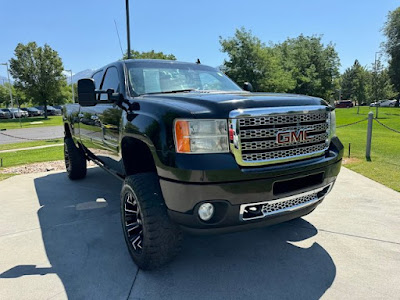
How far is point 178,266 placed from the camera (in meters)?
2.75

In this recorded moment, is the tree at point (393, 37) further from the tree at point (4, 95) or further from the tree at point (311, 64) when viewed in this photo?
the tree at point (4, 95)

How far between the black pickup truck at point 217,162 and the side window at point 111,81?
505 mm

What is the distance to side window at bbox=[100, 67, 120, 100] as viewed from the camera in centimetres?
360

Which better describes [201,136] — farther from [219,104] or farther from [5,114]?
[5,114]

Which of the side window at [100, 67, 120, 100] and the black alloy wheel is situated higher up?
the side window at [100, 67, 120, 100]

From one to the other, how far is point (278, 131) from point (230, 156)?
1.50 feet

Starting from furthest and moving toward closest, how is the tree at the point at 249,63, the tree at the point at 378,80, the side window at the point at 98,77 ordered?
1. the tree at the point at 378,80
2. the tree at the point at 249,63
3. the side window at the point at 98,77

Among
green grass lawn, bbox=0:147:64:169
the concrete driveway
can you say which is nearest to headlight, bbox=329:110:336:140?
the concrete driveway

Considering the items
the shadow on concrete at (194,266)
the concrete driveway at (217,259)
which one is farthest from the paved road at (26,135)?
the shadow on concrete at (194,266)

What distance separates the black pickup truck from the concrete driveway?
315mm

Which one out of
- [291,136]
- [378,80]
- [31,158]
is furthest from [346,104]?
[291,136]

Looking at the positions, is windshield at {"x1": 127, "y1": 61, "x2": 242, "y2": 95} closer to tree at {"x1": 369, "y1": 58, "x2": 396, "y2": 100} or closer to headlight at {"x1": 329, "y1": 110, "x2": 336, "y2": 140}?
headlight at {"x1": 329, "y1": 110, "x2": 336, "y2": 140}

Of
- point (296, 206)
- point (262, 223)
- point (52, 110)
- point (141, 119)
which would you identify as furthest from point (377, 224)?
point (52, 110)

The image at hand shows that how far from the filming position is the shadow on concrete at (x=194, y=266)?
7.84 ft
